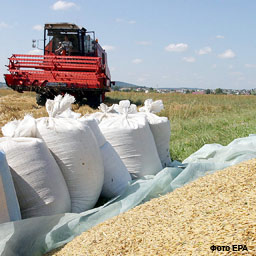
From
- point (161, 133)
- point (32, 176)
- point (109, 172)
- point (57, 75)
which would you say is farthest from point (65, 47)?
point (32, 176)

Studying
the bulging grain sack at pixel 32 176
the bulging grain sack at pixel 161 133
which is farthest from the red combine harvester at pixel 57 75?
the bulging grain sack at pixel 32 176

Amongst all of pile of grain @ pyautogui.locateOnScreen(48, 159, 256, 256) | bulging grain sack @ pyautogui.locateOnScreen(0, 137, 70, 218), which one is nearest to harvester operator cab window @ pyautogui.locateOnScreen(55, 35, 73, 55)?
bulging grain sack @ pyautogui.locateOnScreen(0, 137, 70, 218)

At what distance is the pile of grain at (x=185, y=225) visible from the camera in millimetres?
1449

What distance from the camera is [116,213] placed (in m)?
2.23

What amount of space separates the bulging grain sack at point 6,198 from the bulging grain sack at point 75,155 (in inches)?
20.6

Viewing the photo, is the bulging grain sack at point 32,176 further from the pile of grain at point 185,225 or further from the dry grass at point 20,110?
the dry grass at point 20,110

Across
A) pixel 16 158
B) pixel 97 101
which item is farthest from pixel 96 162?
pixel 97 101

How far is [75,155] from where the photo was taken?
7.98 ft

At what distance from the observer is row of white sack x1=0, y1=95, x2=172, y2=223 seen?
84.3 inches

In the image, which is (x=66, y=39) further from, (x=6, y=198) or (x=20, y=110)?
(x=6, y=198)

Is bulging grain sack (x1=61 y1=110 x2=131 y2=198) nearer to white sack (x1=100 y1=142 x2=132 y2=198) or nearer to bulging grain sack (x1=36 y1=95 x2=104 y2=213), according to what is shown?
white sack (x1=100 y1=142 x2=132 y2=198)

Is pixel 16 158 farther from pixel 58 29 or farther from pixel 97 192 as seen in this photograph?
pixel 58 29

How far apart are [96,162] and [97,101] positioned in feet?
25.1

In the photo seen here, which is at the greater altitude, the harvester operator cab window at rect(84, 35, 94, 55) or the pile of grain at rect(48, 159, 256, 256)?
the harvester operator cab window at rect(84, 35, 94, 55)
